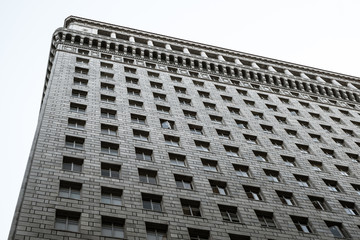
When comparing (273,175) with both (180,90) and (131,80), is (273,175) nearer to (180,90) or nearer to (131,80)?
(180,90)

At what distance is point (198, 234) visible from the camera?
20.2m

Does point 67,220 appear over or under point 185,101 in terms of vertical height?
under

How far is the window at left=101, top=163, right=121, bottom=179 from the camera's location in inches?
888

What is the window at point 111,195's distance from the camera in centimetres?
2062

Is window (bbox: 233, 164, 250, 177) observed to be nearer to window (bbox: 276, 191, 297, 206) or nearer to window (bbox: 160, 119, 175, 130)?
window (bbox: 276, 191, 297, 206)

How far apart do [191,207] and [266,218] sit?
4418mm

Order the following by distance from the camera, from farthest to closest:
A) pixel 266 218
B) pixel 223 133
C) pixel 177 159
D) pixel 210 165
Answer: pixel 223 133, pixel 210 165, pixel 177 159, pixel 266 218

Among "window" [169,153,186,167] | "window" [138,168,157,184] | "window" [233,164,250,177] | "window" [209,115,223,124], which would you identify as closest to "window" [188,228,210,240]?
"window" [138,168,157,184]

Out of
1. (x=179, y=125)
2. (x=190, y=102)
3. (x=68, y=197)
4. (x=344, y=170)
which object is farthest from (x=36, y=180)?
(x=344, y=170)

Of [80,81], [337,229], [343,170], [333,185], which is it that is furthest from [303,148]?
[80,81]

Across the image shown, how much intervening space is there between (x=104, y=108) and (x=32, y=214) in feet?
38.8

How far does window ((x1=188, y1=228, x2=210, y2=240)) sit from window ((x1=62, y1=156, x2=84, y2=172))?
6761 mm

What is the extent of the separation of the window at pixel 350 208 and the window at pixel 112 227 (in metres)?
14.8

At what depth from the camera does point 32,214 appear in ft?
58.6
